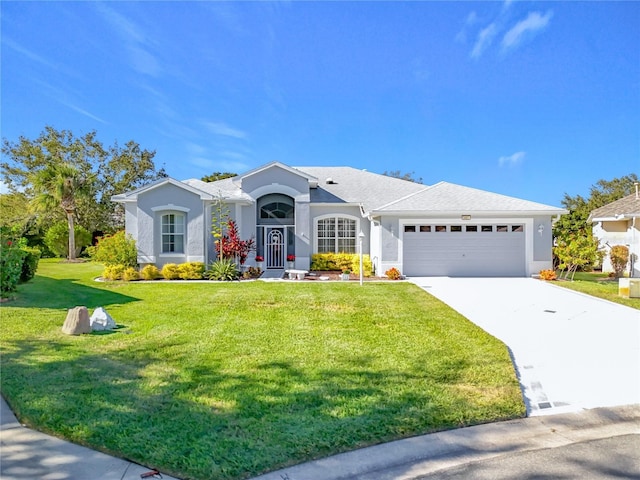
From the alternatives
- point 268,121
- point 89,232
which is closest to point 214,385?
point 268,121

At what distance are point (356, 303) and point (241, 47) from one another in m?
9.83

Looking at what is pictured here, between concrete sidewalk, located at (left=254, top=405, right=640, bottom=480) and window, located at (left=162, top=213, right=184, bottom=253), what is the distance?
15.9 meters

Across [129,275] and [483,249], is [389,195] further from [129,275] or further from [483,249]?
[129,275]

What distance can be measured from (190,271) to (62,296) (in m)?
5.45

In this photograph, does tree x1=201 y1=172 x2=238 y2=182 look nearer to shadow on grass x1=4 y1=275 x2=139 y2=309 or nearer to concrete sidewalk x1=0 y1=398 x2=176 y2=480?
shadow on grass x1=4 y1=275 x2=139 y2=309

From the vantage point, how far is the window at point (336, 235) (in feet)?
67.1

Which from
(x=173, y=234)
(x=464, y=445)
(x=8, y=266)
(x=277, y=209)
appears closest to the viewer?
(x=464, y=445)

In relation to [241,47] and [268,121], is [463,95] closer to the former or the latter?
[268,121]

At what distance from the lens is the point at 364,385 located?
15.9ft

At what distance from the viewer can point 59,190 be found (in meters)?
26.4

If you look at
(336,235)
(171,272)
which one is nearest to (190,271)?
(171,272)

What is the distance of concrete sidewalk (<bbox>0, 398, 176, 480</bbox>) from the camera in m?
3.04

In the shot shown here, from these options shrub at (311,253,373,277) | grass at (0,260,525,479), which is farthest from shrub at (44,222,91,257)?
grass at (0,260,525,479)

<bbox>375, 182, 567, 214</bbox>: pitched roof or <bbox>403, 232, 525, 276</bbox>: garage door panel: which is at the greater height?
<bbox>375, 182, 567, 214</bbox>: pitched roof
